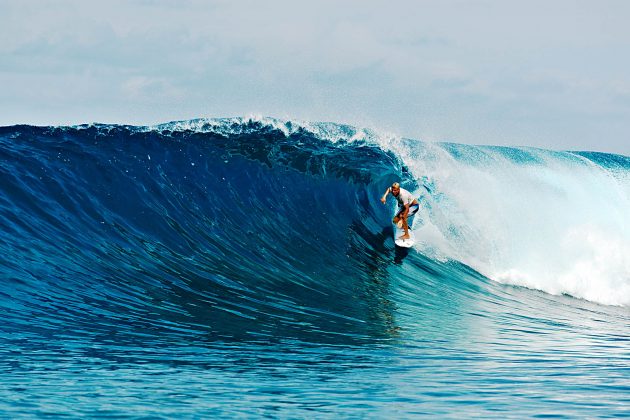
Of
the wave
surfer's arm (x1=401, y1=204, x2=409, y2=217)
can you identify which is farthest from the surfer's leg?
the wave

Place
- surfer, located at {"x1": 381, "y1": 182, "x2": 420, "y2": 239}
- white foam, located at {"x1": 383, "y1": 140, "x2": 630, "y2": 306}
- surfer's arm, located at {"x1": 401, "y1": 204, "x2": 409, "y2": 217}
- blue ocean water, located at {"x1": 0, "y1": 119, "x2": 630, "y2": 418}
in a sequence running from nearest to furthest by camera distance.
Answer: blue ocean water, located at {"x1": 0, "y1": 119, "x2": 630, "y2": 418}, surfer, located at {"x1": 381, "y1": 182, "x2": 420, "y2": 239}, surfer's arm, located at {"x1": 401, "y1": 204, "x2": 409, "y2": 217}, white foam, located at {"x1": 383, "y1": 140, "x2": 630, "y2": 306}

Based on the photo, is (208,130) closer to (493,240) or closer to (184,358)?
(493,240)

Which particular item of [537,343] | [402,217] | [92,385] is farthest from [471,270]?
[92,385]

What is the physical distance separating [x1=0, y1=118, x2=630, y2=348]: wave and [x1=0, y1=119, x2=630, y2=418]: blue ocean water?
55mm

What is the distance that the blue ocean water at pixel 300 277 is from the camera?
7.54 meters

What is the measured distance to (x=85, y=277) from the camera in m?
11.8

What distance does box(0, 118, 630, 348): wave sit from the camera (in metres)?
11.1

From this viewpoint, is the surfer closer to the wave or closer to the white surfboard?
the white surfboard

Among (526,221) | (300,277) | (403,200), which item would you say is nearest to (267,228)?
(300,277)

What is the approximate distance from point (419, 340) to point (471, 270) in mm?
6533

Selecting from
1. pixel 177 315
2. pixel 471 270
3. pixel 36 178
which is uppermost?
pixel 36 178

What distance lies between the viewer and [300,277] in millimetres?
13695

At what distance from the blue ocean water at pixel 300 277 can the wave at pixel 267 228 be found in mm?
55

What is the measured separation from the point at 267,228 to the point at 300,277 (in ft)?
8.06
